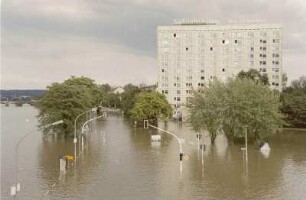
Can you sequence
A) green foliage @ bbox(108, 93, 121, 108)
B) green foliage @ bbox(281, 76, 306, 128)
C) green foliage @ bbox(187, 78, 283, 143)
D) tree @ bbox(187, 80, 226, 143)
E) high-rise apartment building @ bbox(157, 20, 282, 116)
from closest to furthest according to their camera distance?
1. green foliage @ bbox(187, 78, 283, 143)
2. tree @ bbox(187, 80, 226, 143)
3. green foliage @ bbox(281, 76, 306, 128)
4. high-rise apartment building @ bbox(157, 20, 282, 116)
5. green foliage @ bbox(108, 93, 121, 108)

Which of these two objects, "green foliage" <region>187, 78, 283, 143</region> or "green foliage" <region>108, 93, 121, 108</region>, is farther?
"green foliage" <region>108, 93, 121, 108</region>

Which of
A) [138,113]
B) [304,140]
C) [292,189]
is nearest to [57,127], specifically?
[138,113]

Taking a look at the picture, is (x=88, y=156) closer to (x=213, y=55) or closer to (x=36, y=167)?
(x=36, y=167)

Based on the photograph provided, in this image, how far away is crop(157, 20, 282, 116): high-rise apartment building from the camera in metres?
127

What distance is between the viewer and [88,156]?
2062 inches

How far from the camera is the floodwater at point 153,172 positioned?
34531mm

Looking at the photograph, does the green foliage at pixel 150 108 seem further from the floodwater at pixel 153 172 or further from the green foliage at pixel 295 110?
the floodwater at pixel 153 172

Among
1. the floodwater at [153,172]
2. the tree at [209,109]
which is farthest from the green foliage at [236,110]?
the floodwater at [153,172]

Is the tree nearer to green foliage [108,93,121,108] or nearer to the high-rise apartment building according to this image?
the high-rise apartment building

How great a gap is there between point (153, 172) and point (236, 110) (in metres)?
18.9

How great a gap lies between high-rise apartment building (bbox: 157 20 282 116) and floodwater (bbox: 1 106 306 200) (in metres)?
64.6

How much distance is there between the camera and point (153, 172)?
42.3 meters

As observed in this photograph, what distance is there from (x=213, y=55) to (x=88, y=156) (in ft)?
265

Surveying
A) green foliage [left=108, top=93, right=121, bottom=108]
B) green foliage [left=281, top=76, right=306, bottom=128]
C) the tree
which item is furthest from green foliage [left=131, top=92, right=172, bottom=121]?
green foliage [left=108, top=93, right=121, bottom=108]
